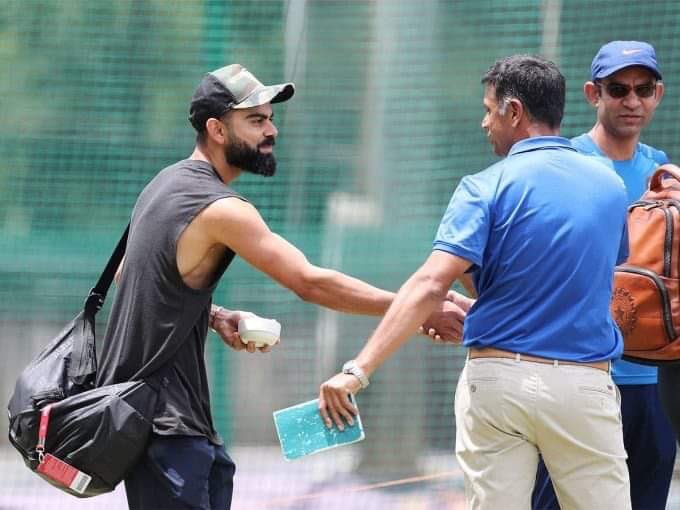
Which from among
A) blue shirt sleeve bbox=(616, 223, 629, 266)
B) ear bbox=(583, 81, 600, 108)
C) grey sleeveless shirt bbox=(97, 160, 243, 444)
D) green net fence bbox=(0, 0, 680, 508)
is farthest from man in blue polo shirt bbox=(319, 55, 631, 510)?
green net fence bbox=(0, 0, 680, 508)

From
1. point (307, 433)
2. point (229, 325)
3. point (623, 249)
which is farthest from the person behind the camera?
point (229, 325)

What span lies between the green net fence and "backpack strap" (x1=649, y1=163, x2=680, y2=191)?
2.59 meters

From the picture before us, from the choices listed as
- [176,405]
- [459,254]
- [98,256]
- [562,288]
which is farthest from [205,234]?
[98,256]

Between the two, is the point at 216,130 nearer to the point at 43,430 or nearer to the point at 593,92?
the point at 43,430

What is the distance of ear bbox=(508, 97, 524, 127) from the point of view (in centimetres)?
384

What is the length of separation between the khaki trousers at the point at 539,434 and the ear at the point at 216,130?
1040mm

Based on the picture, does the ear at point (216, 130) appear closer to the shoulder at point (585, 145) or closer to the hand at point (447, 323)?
the hand at point (447, 323)

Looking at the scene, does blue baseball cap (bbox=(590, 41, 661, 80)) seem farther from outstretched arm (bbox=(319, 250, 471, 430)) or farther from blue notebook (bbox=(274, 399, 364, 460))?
blue notebook (bbox=(274, 399, 364, 460))

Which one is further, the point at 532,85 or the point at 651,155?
the point at 651,155

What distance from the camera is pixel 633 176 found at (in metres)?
4.72

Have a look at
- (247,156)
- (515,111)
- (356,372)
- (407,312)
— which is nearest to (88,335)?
(247,156)

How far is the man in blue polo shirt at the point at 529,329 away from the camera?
3.65 m

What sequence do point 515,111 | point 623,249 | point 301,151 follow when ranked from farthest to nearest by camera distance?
point 301,151, point 623,249, point 515,111

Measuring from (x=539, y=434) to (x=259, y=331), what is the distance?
899mm
